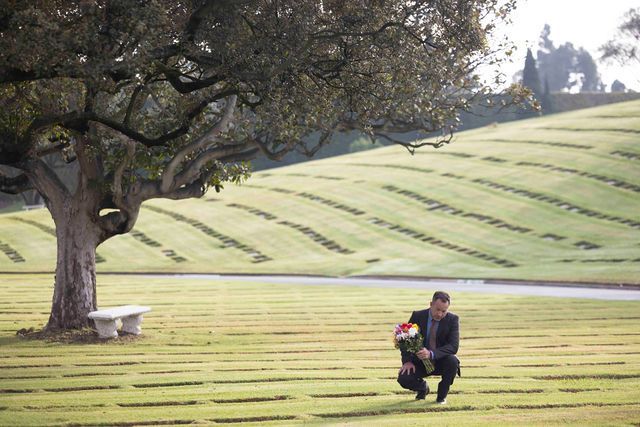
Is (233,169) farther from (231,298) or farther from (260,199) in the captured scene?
(260,199)

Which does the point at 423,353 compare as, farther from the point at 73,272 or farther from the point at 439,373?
the point at 73,272

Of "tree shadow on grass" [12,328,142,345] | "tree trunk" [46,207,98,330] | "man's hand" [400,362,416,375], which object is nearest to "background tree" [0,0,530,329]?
"tree trunk" [46,207,98,330]

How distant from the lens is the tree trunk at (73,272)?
24.3 meters

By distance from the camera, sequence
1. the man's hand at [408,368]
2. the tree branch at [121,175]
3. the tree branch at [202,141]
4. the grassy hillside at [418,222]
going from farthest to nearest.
A: 1. the grassy hillside at [418,222]
2. the tree branch at [202,141]
3. the tree branch at [121,175]
4. the man's hand at [408,368]

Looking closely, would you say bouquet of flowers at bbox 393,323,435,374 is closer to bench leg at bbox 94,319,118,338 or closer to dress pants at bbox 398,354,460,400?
dress pants at bbox 398,354,460,400

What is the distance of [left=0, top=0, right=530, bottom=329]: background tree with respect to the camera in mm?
17672

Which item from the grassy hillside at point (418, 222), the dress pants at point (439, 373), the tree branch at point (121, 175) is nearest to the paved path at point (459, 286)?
the grassy hillside at point (418, 222)

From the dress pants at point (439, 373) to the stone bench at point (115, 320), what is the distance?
1054cm

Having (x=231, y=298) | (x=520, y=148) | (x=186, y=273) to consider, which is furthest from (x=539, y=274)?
(x=520, y=148)

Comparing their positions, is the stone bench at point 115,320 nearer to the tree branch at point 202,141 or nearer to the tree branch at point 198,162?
the tree branch at point 198,162

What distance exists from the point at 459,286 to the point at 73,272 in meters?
21.9

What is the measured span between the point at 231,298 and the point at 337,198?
122 feet

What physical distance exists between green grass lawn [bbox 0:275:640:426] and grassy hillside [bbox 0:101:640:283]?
1546 cm

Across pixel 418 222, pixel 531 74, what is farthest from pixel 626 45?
pixel 418 222
